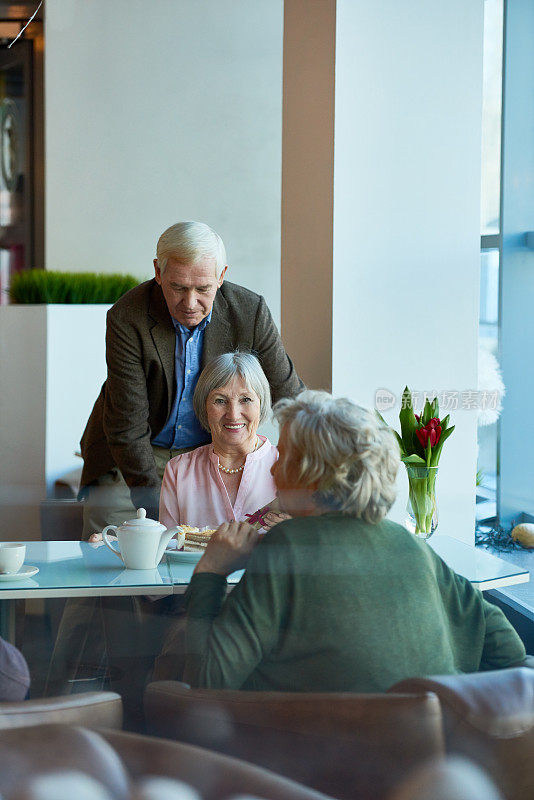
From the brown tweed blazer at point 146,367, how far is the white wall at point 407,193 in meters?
0.15

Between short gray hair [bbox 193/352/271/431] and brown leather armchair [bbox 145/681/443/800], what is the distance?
0.48 metres

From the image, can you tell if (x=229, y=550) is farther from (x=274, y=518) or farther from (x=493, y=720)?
(x=493, y=720)

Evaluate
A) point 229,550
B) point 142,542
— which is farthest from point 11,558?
point 229,550

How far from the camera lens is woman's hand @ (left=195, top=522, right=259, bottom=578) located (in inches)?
37.9

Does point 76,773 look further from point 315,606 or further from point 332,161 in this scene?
point 332,161

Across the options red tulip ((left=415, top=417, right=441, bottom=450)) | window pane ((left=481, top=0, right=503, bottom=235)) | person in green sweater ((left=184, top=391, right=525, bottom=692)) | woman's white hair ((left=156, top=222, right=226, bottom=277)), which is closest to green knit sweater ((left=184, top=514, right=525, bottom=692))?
person in green sweater ((left=184, top=391, right=525, bottom=692))

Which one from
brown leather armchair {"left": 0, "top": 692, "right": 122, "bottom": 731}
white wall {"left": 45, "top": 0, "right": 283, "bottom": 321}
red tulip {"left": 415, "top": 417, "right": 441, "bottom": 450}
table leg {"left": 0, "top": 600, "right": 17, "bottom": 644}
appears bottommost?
brown leather armchair {"left": 0, "top": 692, "right": 122, "bottom": 731}

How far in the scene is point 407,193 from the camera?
168 centimetres

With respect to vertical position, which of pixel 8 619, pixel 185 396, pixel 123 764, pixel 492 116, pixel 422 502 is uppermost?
pixel 492 116

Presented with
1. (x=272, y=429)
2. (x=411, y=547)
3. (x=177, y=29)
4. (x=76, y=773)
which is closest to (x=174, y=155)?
(x=177, y=29)

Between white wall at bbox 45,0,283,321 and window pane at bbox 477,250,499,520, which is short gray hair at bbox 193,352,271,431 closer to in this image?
white wall at bbox 45,0,283,321

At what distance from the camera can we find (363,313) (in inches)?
64.6

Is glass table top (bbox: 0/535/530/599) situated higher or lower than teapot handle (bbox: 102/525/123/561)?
lower

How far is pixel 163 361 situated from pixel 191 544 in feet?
1.28
